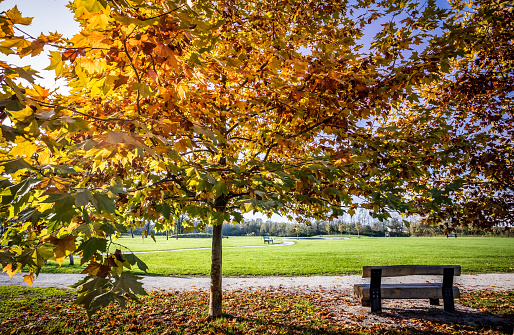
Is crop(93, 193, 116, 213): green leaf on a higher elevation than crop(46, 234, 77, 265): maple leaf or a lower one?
higher

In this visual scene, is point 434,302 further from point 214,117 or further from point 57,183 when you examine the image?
point 57,183

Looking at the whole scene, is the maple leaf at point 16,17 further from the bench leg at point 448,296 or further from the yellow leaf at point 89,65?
the bench leg at point 448,296

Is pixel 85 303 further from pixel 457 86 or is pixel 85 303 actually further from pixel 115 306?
pixel 457 86

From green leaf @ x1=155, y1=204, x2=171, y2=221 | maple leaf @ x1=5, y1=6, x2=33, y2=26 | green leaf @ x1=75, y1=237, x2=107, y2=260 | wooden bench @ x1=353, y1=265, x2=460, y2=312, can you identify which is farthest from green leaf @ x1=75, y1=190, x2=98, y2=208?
wooden bench @ x1=353, y1=265, x2=460, y2=312

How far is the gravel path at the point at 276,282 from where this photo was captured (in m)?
10.4

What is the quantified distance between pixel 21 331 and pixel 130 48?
22.9 feet

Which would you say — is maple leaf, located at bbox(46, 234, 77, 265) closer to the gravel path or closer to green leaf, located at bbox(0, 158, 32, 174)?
green leaf, located at bbox(0, 158, 32, 174)

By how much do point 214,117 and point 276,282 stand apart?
1000 cm

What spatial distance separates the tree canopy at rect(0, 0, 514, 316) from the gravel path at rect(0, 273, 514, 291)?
472 centimetres

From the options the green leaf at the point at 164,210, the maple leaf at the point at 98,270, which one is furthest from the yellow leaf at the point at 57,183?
the green leaf at the point at 164,210

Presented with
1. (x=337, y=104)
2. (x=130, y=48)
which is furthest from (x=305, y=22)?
(x=130, y=48)

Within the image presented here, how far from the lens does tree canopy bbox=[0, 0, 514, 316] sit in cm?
187

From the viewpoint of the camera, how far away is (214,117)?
3.53 m

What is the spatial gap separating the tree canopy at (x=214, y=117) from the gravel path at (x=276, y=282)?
4.72 metres
